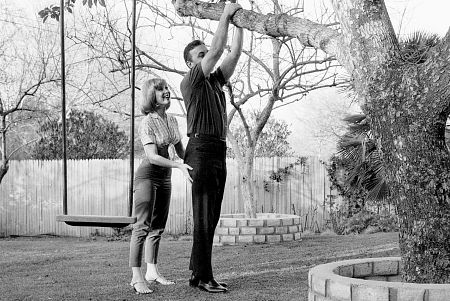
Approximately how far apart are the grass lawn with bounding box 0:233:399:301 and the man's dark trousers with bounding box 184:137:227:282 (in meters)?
0.29

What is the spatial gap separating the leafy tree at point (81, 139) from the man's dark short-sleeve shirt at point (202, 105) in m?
13.2

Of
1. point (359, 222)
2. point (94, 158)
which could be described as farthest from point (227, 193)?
point (94, 158)

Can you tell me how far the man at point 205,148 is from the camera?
18.0 feet

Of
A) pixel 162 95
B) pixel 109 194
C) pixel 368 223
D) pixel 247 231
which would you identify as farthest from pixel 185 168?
pixel 109 194

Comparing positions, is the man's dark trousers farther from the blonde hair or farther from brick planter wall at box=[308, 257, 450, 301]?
brick planter wall at box=[308, 257, 450, 301]

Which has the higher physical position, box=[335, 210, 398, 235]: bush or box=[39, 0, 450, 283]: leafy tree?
box=[39, 0, 450, 283]: leafy tree

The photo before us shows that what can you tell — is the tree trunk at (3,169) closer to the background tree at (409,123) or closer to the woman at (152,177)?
the woman at (152,177)

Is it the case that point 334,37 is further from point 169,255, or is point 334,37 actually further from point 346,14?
point 169,255

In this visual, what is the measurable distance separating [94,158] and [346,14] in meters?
15.3

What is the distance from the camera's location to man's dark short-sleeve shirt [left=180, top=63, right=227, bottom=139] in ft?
18.0

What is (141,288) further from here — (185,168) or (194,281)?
(185,168)

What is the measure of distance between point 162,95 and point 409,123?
277 cm

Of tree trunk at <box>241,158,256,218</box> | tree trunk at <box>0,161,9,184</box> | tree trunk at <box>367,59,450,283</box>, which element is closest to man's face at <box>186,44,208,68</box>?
tree trunk at <box>367,59,450,283</box>

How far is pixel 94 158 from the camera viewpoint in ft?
60.9
